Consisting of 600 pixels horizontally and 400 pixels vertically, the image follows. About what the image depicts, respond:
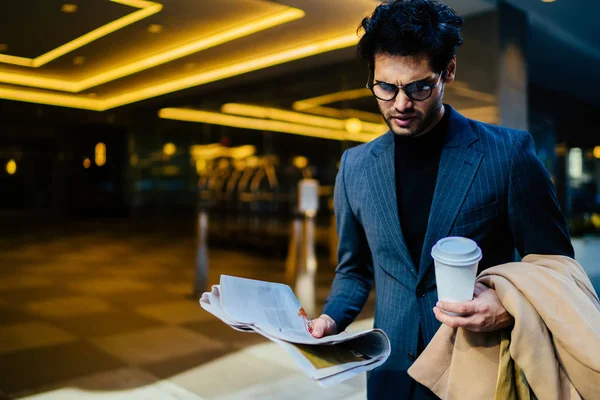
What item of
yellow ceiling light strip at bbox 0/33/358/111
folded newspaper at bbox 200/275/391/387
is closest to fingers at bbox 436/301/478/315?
folded newspaper at bbox 200/275/391/387

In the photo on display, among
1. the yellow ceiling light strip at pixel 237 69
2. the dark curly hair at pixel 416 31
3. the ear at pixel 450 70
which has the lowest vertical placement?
the ear at pixel 450 70

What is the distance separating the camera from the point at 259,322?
3.30 ft

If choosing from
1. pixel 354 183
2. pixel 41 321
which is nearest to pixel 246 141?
pixel 41 321

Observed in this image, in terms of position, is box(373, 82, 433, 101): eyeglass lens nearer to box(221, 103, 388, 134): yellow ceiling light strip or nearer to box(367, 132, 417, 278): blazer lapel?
box(367, 132, 417, 278): blazer lapel

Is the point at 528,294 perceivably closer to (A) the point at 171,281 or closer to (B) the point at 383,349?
(B) the point at 383,349

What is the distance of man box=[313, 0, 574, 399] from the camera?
1.10 m

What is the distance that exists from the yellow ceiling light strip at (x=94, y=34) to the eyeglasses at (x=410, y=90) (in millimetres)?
6088

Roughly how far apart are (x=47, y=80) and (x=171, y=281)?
25.6 ft

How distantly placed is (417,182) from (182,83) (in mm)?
11112

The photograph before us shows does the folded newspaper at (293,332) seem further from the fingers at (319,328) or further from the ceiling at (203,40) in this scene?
the ceiling at (203,40)

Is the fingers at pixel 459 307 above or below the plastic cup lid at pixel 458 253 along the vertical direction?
below

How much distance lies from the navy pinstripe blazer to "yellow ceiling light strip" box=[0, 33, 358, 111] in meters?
6.81

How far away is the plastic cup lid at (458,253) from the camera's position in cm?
78

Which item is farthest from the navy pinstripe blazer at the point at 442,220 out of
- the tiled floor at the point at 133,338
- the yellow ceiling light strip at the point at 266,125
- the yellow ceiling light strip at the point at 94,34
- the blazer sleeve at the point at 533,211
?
the yellow ceiling light strip at the point at 266,125
